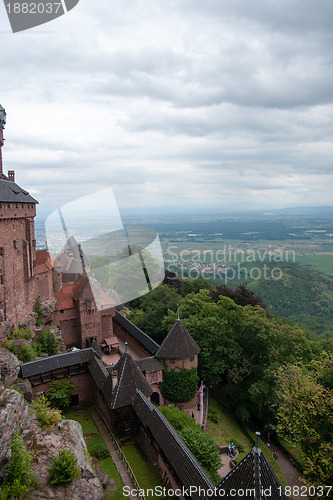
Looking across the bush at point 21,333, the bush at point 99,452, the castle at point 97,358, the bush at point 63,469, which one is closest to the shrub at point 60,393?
the castle at point 97,358

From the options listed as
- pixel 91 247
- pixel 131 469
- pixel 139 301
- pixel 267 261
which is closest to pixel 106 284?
pixel 139 301

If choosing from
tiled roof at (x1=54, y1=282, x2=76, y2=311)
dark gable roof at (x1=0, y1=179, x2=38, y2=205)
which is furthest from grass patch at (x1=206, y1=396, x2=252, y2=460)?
dark gable roof at (x1=0, y1=179, x2=38, y2=205)

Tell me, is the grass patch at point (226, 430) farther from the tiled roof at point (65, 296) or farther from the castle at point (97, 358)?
the tiled roof at point (65, 296)

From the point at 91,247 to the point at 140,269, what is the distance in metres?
13.1

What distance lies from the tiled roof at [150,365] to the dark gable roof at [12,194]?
1430cm

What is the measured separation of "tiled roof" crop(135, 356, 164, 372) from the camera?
2294 centimetres

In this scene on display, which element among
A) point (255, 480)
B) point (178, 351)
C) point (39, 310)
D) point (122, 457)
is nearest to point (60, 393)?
point (122, 457)

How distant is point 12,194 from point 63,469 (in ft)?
54.7

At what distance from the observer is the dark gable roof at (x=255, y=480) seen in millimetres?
9633

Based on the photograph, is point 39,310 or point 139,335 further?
point 139,335

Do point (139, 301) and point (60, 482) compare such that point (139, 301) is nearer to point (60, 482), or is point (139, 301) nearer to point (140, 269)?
point (140, 269)

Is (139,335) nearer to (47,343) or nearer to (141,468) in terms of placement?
(47,343)

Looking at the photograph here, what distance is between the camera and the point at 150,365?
23219 mm

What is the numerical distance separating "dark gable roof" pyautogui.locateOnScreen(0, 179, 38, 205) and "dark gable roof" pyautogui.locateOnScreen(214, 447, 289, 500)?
19017mm
